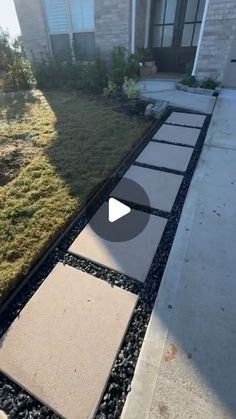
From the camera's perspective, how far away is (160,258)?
1598 millimetres

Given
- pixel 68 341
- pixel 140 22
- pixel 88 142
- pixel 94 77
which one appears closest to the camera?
pixel 68 341

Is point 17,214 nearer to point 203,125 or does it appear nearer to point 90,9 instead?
point 203,125

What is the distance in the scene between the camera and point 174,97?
14.6 ft

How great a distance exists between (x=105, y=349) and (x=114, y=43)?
653cm

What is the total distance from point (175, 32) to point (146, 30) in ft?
2.38

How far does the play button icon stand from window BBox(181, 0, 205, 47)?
5311mm

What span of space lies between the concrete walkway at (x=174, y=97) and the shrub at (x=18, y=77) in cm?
263

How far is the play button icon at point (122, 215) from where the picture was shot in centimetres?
179

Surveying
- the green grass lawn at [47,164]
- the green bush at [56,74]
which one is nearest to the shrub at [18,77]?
the green bush at [56,74]

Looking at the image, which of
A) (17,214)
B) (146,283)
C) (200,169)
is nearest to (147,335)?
(146,283)

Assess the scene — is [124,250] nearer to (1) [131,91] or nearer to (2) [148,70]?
(1) [131,91]

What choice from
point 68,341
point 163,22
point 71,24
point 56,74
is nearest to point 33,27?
point 71,24

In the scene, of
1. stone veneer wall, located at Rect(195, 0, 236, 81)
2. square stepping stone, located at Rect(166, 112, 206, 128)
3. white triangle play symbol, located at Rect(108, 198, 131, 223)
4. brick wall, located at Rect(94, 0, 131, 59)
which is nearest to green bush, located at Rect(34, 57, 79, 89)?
brick wall, located at Rect(94, 0, 131, 59)

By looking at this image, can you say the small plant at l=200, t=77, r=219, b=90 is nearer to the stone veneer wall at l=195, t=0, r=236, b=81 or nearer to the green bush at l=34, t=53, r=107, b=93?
the stone veneer wall at l=195, t=0, r=236, b=81
